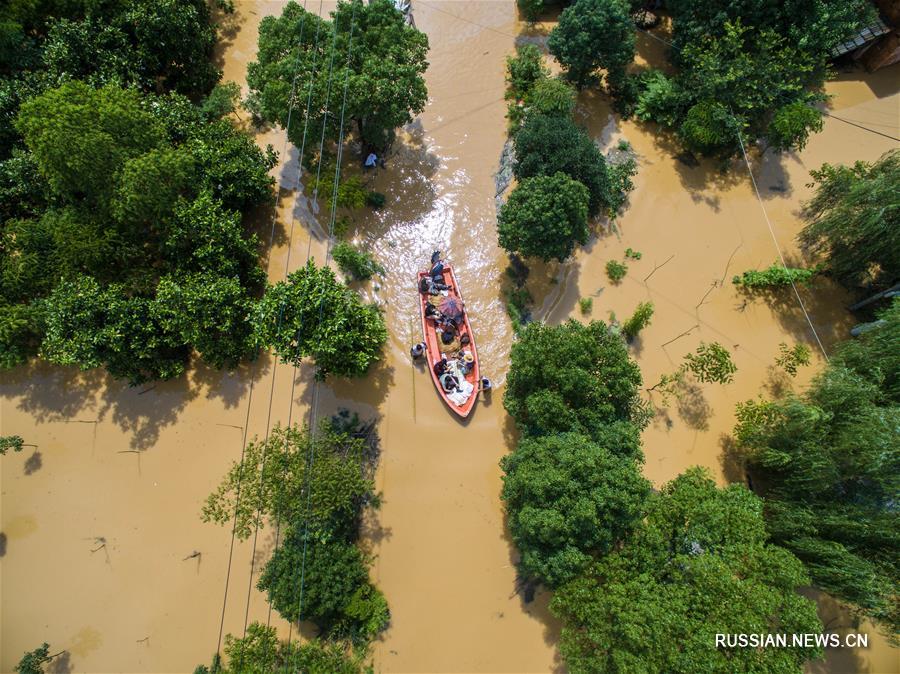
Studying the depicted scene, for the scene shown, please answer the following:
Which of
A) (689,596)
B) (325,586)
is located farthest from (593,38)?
(325,586)

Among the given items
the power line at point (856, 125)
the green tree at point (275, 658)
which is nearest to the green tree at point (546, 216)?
the power line at point (856, 125)

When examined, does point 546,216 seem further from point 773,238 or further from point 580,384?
point 773,238

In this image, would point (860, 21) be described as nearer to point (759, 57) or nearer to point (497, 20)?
point (759, 57)

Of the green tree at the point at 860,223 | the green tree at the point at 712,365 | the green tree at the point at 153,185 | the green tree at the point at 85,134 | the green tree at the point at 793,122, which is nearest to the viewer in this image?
the green tree at the point at 85,134

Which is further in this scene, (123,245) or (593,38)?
(593,38)

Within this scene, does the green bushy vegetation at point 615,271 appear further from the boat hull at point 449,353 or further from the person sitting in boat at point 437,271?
the person sitting in boat at point 437,271

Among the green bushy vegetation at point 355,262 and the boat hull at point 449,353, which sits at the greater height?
the green bushy vegetation at point 355,262
